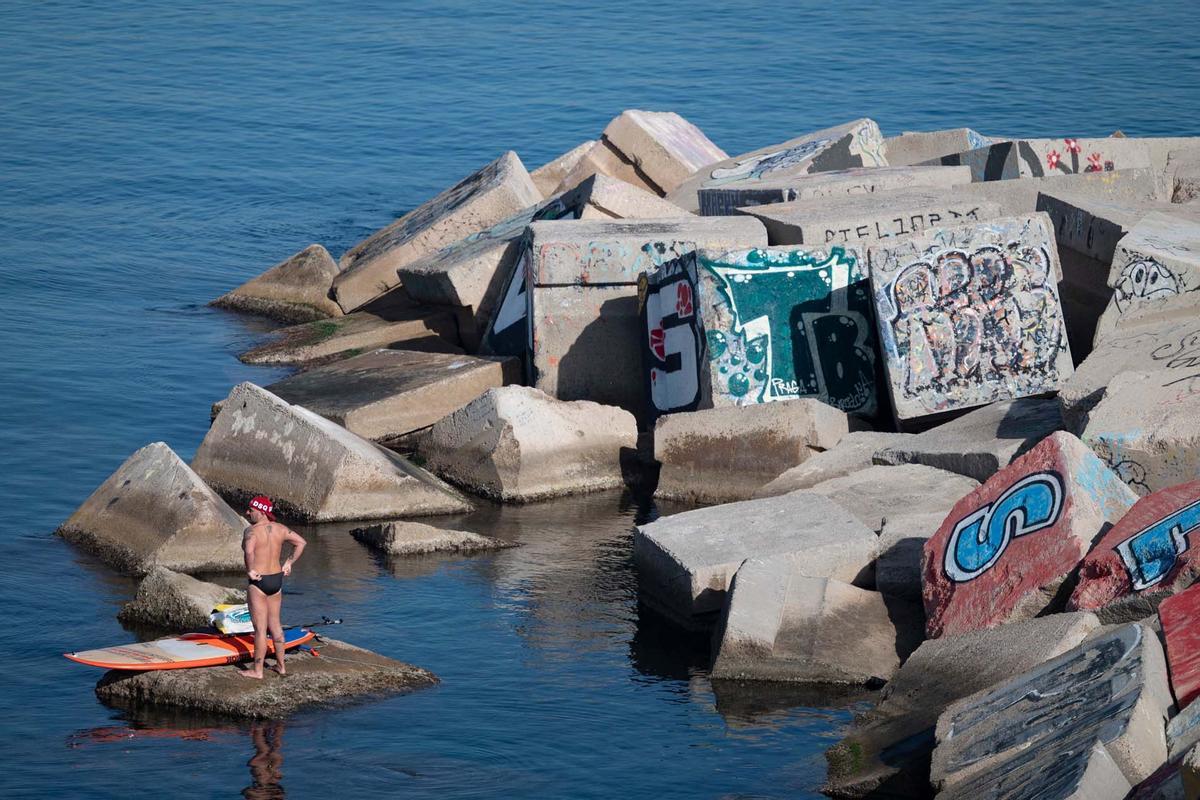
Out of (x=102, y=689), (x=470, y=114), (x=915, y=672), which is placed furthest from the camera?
(x=470, y=114)

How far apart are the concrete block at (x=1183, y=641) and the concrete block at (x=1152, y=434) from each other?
182 cm

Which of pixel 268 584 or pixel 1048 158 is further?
pixel 1048 158

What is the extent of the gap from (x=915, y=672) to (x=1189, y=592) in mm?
1460

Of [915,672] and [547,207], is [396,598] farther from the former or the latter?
[547,207]

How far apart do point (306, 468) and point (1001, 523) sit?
492 cm

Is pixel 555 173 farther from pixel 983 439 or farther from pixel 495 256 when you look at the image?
pixel 983 439

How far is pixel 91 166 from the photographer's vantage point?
2436cm

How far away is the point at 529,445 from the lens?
10.8 meters

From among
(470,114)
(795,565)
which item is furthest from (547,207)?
(470,114)

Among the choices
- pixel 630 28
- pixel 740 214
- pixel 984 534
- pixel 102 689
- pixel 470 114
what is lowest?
pixel 102 689

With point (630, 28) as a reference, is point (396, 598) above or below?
below

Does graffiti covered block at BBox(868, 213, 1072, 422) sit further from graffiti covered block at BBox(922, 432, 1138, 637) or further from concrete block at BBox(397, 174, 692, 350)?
concrete block at BBox(397, 174, 692, 350)

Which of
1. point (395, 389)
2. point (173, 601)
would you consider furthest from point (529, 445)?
point (173, 601)

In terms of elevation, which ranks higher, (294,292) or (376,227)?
(376,227)
